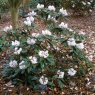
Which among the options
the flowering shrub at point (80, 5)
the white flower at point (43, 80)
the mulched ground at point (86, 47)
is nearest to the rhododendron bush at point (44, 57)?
the white flower at point (43, 80)

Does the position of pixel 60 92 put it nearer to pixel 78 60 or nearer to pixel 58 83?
pixel 58 83

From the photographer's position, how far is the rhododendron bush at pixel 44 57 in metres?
4.69

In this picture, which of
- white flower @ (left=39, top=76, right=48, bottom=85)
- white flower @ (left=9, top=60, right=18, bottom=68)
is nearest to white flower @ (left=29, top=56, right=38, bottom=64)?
white flower @ (left=39, top=76, right=48, bottom=85)

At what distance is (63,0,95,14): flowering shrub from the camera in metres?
10.2

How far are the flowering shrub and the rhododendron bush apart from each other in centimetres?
494

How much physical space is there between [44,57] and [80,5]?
5.93 metres

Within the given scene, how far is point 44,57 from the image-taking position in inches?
179

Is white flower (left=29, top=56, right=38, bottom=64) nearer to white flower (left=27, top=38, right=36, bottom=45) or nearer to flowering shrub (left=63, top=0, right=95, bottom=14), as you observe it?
white flower (left=27, top=38, right=36, bottom=45)

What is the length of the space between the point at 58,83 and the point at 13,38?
0.98m

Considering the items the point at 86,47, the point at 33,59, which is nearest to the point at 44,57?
the point at 33,59

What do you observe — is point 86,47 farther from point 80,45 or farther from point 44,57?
point 44,57

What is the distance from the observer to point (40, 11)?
17.7ft

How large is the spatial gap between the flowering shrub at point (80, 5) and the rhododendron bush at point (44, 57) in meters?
4.94

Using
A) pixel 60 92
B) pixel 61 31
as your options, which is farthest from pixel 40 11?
pixel 60 92
